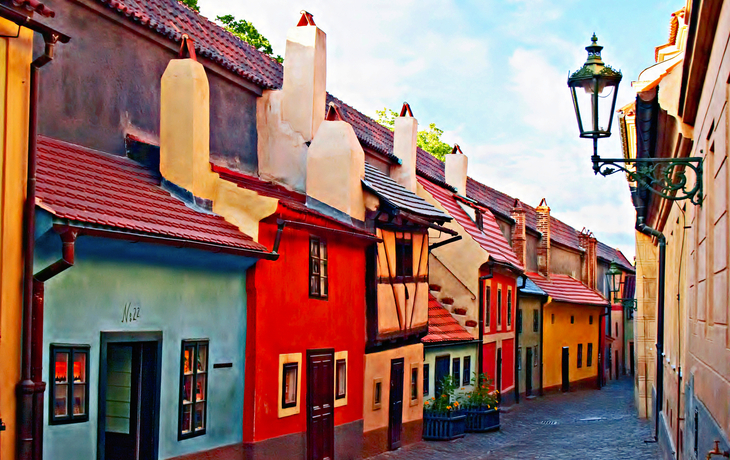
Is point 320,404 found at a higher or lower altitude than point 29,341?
lower

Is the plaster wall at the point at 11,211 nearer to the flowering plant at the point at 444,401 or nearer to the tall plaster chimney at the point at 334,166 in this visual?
the tall plaster chimney at the point at 334,166

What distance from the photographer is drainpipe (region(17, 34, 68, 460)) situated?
9.34 meters

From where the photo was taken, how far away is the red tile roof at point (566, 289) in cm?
4128

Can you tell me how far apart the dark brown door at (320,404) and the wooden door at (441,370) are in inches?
325

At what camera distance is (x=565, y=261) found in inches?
1927

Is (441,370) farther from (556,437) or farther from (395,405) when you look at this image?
(395,405)

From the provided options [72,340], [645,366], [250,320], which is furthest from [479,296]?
[72,340]

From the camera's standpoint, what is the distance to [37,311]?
9.68 m

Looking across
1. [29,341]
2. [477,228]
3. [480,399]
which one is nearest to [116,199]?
[29,341]

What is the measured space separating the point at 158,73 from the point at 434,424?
1214cm

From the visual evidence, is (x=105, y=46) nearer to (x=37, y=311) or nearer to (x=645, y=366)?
(x=37, y=311)

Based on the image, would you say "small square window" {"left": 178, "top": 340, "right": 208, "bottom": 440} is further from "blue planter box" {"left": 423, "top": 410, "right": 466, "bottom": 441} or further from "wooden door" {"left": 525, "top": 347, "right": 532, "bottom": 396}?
"wooden door" {"left": 525, "top": 347, "right": 532, "bottom": 396}

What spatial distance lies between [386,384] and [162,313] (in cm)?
880

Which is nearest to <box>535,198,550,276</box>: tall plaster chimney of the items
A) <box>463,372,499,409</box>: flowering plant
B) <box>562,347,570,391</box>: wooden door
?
<box>562,347,570,391</box>: wooden door
